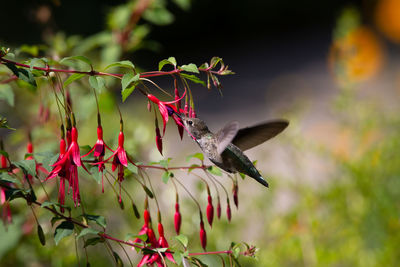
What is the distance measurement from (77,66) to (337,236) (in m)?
1.20

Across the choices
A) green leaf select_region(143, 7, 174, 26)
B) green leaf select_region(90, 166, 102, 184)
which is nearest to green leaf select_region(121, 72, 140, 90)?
green leaf select_region(90, 166, 102, 184)

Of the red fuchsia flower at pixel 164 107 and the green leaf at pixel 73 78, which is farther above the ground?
the green leaf at pixel 73 78

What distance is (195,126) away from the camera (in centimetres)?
82

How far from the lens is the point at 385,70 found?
5.37m

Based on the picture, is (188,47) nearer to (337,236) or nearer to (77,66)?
(337,236)

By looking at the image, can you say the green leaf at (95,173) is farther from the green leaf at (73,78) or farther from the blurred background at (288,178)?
the blurred background at (288,178)

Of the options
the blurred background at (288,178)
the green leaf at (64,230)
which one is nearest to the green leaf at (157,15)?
the blurred background at (288,178)

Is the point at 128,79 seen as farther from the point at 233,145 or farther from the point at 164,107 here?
the point at 233,145

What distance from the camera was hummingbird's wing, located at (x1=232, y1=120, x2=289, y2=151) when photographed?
86 centimetres

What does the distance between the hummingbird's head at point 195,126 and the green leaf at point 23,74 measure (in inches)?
9.2

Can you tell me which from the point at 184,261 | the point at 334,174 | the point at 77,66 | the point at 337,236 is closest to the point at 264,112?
the point at 334,174

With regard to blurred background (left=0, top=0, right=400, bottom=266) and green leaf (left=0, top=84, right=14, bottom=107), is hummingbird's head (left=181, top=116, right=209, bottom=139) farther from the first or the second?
Answer: green leaf (left=0, top=84, right=14, bottom=107)

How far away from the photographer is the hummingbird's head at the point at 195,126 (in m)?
0.80

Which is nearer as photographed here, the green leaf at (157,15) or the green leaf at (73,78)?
the green leaf at (73,78)
